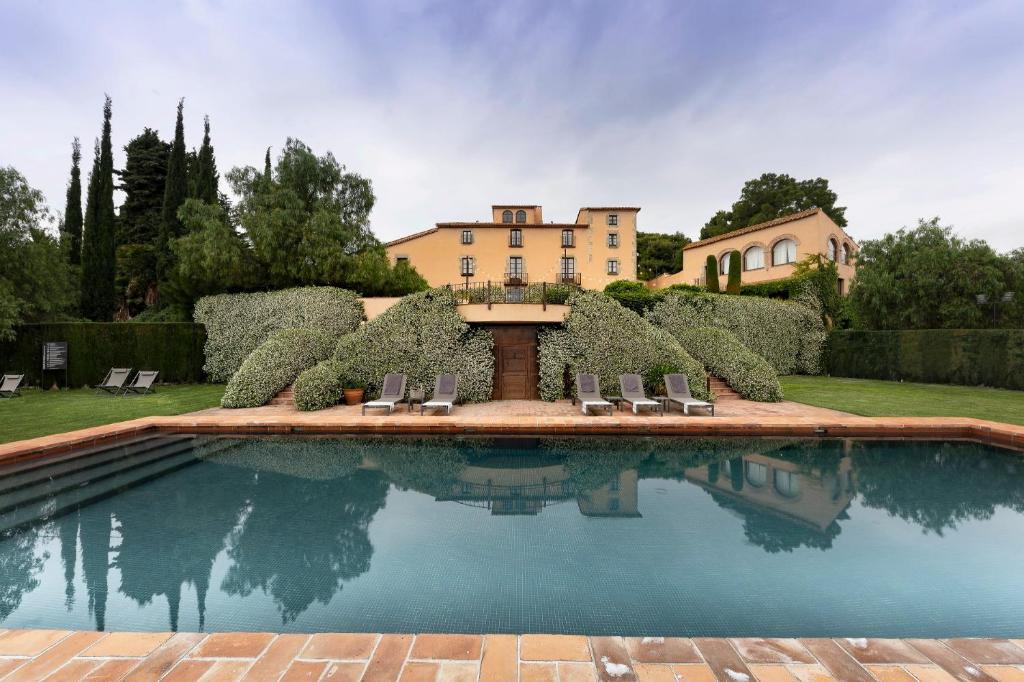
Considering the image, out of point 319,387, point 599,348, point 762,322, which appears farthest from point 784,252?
point 319,387

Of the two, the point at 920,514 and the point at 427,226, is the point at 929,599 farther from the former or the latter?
the point at 427,226

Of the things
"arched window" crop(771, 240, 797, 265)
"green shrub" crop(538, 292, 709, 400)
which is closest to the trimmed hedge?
"arched window" crop(771, 240, 797, 265)

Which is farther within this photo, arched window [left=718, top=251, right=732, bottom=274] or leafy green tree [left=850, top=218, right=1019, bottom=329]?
arched window [left=718, top=251, right=732, bottom=274]

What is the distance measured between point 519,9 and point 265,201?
11.8 metres

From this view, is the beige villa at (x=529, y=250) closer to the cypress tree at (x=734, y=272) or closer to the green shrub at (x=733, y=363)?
the cypress tree at (x=734, y=272)

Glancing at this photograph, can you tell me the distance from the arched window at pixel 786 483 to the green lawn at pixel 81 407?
499 inches

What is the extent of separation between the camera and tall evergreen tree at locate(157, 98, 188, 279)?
71.8 feet

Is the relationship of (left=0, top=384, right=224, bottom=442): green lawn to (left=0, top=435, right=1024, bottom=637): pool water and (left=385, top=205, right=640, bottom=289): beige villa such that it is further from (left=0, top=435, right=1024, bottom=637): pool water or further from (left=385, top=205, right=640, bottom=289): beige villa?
(left=385, top=205, right=640, bottom=289): beige villa

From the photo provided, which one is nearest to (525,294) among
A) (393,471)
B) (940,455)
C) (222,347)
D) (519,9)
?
(393,471)

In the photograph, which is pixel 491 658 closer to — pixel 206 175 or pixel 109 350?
pixel 109 350

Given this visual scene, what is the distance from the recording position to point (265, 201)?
1638 cm

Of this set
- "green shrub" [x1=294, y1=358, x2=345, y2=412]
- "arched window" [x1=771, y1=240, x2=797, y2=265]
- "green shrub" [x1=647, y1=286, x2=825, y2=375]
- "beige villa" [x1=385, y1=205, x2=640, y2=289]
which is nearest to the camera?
"green shrub" [x1=294, y1=358, x2=345, y2=412]

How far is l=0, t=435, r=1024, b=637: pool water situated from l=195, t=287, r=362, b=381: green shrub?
8.03 meters

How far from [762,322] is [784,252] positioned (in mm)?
11020
